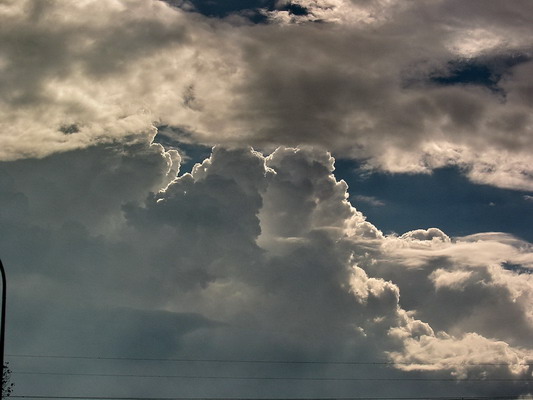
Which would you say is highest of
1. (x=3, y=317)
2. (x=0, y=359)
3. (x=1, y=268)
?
(x=1, y=268)

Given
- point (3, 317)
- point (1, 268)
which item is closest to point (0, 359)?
point (3, 317)

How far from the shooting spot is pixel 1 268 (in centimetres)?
2256

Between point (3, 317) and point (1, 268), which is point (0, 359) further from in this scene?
point (1, 268)

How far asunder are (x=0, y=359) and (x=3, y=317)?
225 cm

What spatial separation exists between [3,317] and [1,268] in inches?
126

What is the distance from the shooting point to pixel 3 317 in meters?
21.0

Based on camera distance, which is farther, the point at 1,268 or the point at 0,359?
the point at 1,268

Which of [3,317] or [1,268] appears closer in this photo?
[3,317]

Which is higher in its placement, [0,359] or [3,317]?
[3,317]

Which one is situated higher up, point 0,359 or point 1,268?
point 1,268

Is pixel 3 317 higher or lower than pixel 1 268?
lower
